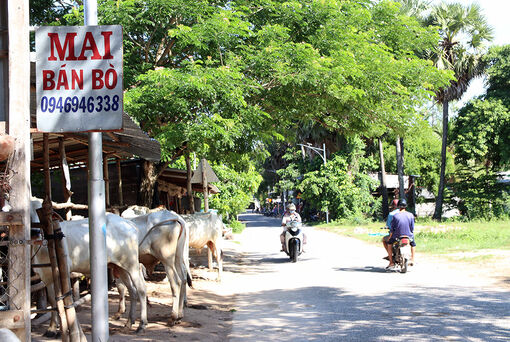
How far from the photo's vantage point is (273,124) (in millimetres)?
17750

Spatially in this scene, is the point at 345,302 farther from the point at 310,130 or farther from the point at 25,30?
the point at 310,130

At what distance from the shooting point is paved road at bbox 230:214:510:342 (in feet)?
26.4

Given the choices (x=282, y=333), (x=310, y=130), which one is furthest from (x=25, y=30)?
(x=310, y=130)

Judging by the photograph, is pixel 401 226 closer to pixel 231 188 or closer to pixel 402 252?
pixel 402 252

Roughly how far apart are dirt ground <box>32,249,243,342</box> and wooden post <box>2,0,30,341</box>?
2910 millimetres

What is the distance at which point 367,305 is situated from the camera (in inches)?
399

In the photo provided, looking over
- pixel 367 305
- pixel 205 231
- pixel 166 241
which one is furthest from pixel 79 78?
pixel 205 231

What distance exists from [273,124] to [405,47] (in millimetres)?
4699

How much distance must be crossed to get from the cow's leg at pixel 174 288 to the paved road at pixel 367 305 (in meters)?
0.95

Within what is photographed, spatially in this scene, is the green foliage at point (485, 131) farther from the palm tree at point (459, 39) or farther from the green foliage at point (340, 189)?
the green foliage at point (340, 189)

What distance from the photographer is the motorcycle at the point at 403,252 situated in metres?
14.5

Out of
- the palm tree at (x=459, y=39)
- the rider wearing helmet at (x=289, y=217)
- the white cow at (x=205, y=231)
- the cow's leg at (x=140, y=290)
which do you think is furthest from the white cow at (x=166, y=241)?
the palm tree at (x=459, y=39)

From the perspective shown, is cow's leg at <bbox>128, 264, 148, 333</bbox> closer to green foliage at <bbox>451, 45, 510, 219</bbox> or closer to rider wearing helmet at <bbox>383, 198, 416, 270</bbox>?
rider wearing helmet at <bbox>383, 198, 416, 270</bbox>

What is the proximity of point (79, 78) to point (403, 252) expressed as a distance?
11.0 m
